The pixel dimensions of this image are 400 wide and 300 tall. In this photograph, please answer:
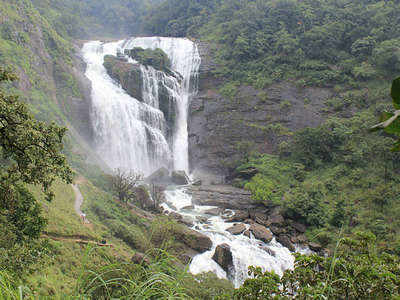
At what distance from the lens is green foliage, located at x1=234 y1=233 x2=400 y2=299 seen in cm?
261

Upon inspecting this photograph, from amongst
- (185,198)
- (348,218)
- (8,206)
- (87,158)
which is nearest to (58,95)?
(87,158)

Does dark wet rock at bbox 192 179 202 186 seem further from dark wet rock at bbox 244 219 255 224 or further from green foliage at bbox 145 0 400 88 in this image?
green foliage at bbox 145 0 400 88

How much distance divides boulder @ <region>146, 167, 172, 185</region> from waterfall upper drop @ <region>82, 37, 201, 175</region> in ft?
7.56

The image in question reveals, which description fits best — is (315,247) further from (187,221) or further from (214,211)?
(187,221)

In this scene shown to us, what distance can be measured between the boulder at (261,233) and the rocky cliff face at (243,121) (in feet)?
26.4

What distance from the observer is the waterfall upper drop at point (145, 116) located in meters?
20.1

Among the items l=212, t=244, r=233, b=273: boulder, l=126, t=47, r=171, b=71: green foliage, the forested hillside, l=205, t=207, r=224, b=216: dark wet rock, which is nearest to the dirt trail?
l=212, t=244, r=233, b=273: boulder

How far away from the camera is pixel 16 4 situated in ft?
65.7

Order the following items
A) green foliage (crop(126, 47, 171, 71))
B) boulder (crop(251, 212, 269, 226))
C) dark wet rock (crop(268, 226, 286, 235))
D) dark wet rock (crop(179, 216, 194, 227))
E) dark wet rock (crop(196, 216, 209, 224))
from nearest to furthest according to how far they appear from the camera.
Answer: dark wet rock (crop(268, 226, 286, 235)), dark wet rock (crop(179, 216, 194, 227)), dark wet rock (crop(196, 216, 209, 224)), boulder (crop(251, 212, 269, 226)), green foliage (crop(126, 47, 171, 71))

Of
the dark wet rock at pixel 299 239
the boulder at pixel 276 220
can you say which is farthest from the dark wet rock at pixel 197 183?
the dark wet rock at pixel 299 239

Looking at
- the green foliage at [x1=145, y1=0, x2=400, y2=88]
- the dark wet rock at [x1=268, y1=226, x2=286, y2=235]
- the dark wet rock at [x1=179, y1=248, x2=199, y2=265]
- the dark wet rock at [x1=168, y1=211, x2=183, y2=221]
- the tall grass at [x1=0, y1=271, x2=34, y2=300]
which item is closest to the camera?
the tall grass at [x1=0, y1=271, x2=34, y2=300]

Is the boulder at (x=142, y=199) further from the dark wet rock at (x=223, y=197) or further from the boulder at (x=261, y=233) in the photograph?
the boulder at (x=261, y=233)

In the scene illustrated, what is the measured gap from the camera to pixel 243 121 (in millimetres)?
22234

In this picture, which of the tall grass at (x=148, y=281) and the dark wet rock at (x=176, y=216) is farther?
the dark wet rock at (x=176, y=216)
